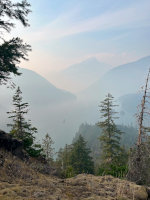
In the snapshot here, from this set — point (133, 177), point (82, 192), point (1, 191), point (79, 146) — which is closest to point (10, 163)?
point (1, 191)

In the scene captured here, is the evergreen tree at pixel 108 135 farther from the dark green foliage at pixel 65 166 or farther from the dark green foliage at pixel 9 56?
the dark green foliage at pixel 9 56

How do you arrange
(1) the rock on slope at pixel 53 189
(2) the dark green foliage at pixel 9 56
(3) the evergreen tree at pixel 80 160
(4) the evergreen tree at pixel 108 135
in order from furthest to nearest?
(3) the evergreen tree at pixel 80 160
(4) the evergreen tree at pixel 108 135
(2) the dark green foliage at pixel 9 56
(1) the rock on slope at pixel 53 189

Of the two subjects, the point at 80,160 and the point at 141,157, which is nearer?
the point at 141,157

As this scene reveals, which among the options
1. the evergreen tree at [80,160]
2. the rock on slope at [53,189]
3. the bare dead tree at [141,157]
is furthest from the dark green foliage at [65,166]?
the bare dead tree at [141,157]

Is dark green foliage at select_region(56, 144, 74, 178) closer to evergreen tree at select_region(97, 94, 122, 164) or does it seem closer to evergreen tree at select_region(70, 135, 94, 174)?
evergreen tree at select_region(70, 135, 94, 174)

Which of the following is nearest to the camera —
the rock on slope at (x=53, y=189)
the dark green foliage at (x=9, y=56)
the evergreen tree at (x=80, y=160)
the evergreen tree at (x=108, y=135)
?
the rock on slope at (x=53, y=189)

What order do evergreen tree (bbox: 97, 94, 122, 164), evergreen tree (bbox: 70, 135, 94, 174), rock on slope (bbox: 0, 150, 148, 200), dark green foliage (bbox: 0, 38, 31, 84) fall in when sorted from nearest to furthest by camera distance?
rock on slope (bbox: 0, 150, 148, 200) < dark green foliage (bbox: 0, 38, 31, 84) < evergreen tree (bbox: 97, 94, 122, 164) < evergreen tree (bbox: 70, 135, 94, 174)

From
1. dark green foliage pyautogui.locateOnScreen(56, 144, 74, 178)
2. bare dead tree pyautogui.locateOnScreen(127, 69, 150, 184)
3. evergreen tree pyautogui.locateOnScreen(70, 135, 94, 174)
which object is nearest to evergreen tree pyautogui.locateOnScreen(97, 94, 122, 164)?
dark green foliage pyautogui.locateOnScreen(56, 144, 74, 178)

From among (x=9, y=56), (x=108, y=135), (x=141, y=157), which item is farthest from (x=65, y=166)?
(x=9, y=56)

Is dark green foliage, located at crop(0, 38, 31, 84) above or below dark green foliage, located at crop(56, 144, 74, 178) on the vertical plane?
above

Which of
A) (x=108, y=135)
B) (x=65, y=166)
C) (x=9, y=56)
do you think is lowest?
(x=65, y=166)

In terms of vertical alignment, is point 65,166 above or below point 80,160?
below

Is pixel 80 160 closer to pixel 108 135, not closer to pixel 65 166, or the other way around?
pixel 65 166

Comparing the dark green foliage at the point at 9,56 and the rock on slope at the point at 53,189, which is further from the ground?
the dark green foliage at the point at 9,56
